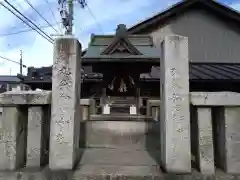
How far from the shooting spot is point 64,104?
11.9 ft

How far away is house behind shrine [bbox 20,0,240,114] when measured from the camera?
8.28 m

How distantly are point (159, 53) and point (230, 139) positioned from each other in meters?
4.86

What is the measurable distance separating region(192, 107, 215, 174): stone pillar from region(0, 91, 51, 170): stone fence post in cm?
217

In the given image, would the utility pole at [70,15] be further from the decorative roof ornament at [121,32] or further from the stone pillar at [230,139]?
the stone pillar at [230,139]

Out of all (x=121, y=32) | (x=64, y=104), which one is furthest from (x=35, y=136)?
(x=121, y=32)

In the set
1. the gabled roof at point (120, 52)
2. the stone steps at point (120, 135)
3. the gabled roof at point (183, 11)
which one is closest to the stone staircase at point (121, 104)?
the gabled roof at point (120, 52)

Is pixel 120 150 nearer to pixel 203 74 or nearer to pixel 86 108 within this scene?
pixel 86 108

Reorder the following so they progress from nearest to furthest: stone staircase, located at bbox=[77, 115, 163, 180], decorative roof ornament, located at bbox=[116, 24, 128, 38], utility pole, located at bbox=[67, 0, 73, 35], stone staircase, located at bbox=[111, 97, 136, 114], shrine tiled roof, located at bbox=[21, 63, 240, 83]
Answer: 1. stone staircase, located at bbox=[77, 115, 163, 180]
2. decorative roof ornament, located at bbox=[116, 24, 128, 38]
3. stone staircase, located at bbox=[111, 97, 136, 114]
4. shrine tiled roof, located at bbox=[21, 63, 240, 83]
5. utility pole, located at bbox=[67, 0, 73, 35]

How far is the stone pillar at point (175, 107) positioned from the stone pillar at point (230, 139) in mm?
506

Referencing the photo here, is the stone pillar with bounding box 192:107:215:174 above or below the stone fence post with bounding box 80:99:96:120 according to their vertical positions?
below

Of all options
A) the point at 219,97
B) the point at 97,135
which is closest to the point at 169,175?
the point at 219,97

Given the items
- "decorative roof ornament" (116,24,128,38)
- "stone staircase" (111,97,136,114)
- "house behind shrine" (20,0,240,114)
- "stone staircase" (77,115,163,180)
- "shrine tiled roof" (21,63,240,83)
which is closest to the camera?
"stone staircase" (77,115,163,180)

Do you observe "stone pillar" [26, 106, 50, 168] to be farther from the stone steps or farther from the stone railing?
the stone steps

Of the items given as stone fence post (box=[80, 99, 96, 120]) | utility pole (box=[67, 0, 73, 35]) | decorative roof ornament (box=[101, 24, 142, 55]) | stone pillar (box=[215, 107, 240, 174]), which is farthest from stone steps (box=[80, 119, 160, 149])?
utility pole (box=[67, 0, 73, 35])
